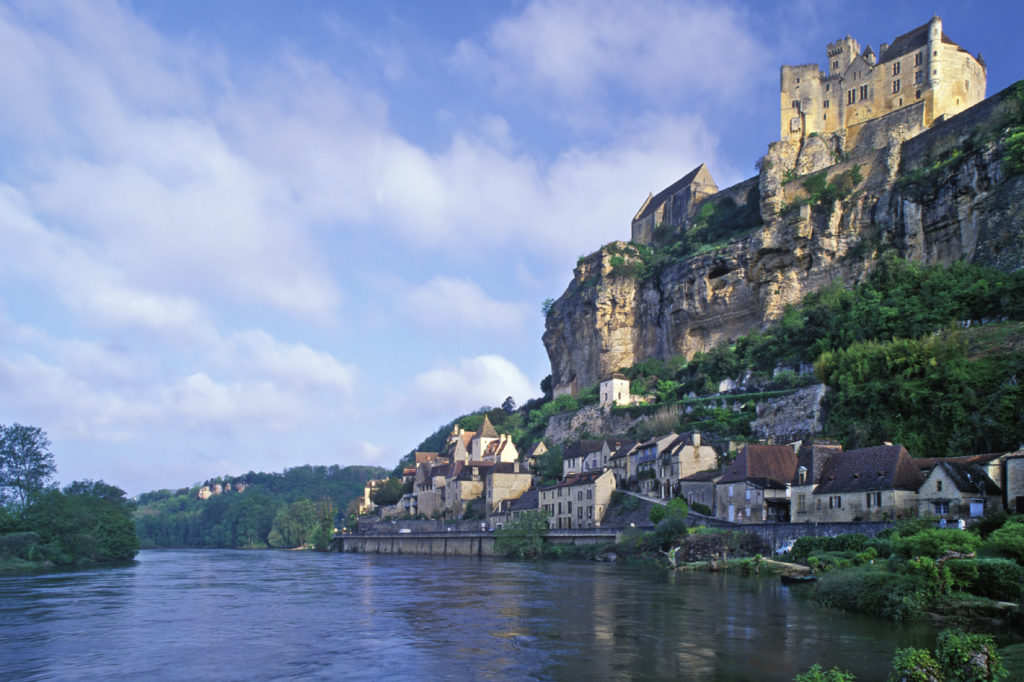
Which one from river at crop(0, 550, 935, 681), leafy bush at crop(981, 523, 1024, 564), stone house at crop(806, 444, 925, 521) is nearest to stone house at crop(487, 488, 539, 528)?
river at crop(0, 550, 935, 681)

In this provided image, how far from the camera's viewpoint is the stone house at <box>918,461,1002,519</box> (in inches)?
1199

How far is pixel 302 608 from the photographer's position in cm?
3109

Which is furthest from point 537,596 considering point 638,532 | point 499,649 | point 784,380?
point 784,380

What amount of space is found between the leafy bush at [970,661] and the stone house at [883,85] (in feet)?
205

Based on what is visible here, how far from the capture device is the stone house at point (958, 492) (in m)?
30.5

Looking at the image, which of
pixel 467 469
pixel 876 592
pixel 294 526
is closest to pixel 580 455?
pixel 467 469

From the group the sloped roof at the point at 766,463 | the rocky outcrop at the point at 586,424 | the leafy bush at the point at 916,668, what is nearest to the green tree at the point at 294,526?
the rocky outcrop at the point at 586,424

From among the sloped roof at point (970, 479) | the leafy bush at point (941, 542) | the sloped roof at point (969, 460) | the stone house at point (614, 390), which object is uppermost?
the stone house at point (614, 390)

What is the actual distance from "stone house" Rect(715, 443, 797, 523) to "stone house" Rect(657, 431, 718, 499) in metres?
6.24

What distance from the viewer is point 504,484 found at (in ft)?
243

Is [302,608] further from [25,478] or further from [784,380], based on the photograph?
[25,478]

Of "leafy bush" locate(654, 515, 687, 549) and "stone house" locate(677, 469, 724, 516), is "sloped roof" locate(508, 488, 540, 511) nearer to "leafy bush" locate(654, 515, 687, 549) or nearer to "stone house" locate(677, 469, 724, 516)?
"stone house" locate(677, 469, 724, 516)

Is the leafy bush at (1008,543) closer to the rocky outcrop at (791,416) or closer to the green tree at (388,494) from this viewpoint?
the rocky outcrop at (791,416)

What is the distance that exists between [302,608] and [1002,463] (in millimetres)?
28246
